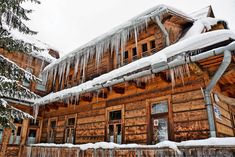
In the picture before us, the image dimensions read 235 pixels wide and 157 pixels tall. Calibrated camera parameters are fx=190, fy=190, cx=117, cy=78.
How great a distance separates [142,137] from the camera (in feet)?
23.0

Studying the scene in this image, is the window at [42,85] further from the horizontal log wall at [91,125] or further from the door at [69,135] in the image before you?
the horizontal log wall at [91,125]

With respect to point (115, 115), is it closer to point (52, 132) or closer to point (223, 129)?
point (223, 129)

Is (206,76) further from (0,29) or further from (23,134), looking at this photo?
(23,134)

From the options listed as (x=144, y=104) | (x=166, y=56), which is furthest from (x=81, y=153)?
(x=166, y=56)

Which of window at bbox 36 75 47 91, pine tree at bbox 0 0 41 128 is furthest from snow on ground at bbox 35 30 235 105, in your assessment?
window at bbox 36 75 47 91

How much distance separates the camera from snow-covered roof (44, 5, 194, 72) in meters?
7.89

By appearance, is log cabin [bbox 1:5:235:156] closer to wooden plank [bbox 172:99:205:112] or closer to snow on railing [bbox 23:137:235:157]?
wooden plank [bbox 172:99:205:112]

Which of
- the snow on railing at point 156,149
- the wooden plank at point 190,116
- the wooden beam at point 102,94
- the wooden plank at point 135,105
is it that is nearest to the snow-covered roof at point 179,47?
the wooden beam at point 102,94

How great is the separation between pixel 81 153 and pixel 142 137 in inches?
95.9

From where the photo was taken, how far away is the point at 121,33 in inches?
357

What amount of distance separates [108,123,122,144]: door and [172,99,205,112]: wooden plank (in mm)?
2660

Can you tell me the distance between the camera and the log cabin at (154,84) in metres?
5.50

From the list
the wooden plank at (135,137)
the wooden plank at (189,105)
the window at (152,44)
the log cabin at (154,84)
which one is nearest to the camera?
the log cabin at (154,84)

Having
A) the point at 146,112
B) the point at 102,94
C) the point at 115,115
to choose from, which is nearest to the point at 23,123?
the point at 102,94
